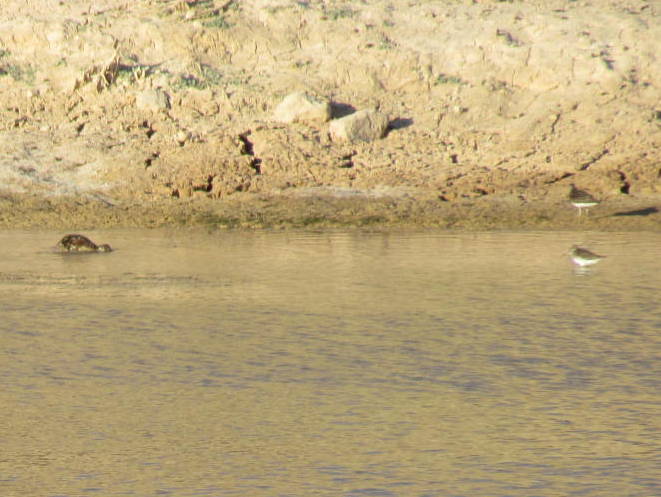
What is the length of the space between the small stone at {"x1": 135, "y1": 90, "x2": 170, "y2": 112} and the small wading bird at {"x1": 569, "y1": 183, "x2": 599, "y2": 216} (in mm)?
8392

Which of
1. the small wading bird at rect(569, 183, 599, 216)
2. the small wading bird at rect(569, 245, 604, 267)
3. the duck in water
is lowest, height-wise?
the small wading bird at rect(569, 183, 599, 216)

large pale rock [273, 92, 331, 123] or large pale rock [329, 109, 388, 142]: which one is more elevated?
large pale rock [273, 92, 331, 123]

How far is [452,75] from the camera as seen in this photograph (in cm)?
2530

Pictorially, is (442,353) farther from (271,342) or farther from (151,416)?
(151,416)

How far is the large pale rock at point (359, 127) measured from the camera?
23234mm

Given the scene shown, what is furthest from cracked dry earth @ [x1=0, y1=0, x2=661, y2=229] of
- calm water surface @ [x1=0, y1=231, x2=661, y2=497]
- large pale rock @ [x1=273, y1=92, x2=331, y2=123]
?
calm water surface @ [x1=0, y1=231, x2=661, y2=497]

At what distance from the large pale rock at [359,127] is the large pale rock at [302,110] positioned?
1.22ft

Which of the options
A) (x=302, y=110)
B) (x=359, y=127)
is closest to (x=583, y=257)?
(x=359, y=127)

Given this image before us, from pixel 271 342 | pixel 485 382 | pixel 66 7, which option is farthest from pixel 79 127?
pixel 485 382

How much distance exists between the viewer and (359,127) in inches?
920

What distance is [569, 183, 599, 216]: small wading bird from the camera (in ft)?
65.1

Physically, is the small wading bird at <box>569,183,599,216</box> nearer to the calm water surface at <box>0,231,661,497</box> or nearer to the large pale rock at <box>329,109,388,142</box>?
the large pale rock at <box>329,109,388,142</box>

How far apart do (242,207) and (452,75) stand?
6495mm

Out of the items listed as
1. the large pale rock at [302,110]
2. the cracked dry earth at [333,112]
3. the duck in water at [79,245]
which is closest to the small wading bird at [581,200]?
the cracked dry earth at [333,112]
